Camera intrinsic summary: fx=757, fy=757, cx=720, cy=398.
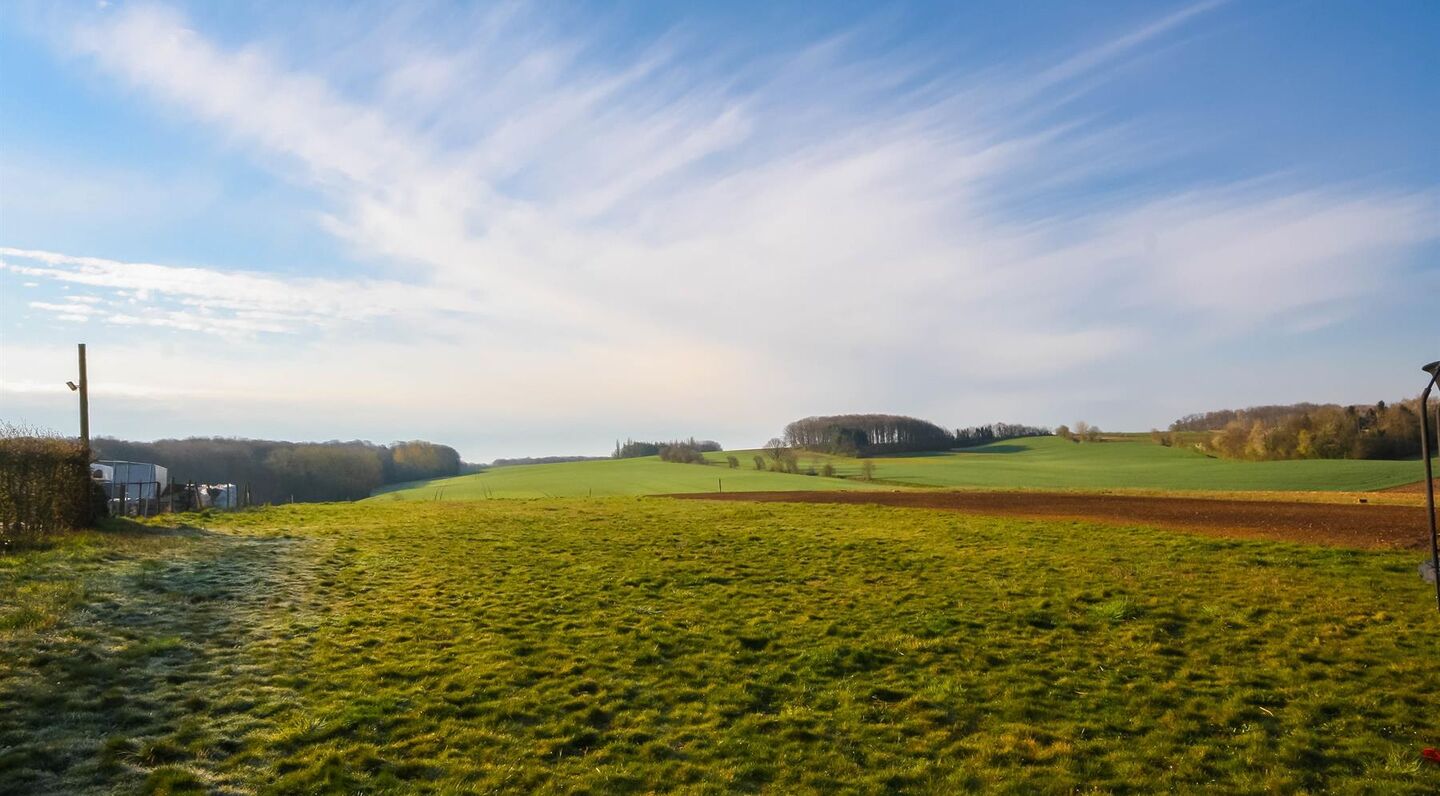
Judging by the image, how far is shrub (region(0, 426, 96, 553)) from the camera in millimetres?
18750

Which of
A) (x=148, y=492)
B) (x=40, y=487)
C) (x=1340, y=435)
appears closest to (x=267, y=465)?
(x=148, y=492)

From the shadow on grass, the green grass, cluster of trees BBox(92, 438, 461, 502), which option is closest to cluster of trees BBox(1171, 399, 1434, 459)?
the green grass

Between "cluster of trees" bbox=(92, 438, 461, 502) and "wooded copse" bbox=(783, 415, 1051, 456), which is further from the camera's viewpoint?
"wooded copse" bbox=(783, 415, 1051, 456)

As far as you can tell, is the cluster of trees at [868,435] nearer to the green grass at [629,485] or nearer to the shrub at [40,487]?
the green grass at [629,485]

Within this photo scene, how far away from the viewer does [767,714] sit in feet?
29.5

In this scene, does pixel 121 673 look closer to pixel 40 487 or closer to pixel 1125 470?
pixel 40 487

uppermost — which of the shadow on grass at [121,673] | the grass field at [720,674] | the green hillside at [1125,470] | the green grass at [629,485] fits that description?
the shadow on grass at [121,673]

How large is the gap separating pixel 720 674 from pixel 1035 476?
73.9 metres

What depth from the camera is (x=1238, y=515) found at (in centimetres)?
2866

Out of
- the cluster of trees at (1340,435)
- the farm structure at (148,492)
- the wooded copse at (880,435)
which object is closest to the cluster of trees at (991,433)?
the wooded copse at (880,435)

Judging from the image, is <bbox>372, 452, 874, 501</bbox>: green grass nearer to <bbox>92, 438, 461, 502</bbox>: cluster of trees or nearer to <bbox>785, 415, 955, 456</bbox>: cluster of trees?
<bbox>92, 438, 461, 502</bbox>: cluster of trees

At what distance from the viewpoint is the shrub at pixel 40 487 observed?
18.8 meters

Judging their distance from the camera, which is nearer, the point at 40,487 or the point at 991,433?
the point at 40,487

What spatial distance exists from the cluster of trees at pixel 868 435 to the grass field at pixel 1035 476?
54.5ft
